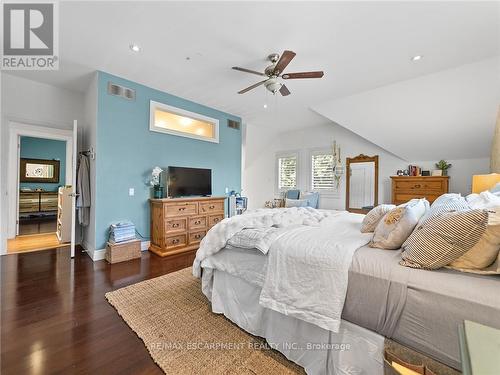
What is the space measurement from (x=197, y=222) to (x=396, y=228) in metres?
3.39

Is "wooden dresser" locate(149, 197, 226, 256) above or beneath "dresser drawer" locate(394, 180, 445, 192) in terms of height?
beneath

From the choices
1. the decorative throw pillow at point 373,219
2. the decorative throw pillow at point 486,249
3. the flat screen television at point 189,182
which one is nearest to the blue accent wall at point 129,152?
the flat screen television at point 189,182

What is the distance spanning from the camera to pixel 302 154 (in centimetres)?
664

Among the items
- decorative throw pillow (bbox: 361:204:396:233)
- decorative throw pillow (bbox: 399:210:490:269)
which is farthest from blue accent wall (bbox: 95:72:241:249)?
decorative throw pillow (bbox: 399:210:490:269)

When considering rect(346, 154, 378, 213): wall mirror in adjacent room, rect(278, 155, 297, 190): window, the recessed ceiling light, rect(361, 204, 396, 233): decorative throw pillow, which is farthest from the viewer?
rect(278, 155, 297, 190): window

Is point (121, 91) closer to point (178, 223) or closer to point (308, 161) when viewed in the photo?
point (178, 223)

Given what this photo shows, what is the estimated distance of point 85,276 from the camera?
2789 millimetres

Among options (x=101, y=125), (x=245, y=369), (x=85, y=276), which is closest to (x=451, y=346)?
(x=245, y=369)

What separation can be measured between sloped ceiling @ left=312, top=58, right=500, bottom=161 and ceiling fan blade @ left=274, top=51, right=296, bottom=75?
7.38 feet

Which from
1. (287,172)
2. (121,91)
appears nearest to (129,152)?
(121,91)

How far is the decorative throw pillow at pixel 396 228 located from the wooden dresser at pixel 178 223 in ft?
10.3

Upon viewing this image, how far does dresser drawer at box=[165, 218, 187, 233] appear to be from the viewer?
3.69 metres

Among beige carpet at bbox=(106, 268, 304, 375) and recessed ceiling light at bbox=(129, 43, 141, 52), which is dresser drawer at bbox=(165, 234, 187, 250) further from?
recessed ceiling light at bbox=(129, 43, 141, 52)

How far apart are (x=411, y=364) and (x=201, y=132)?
192 inches
